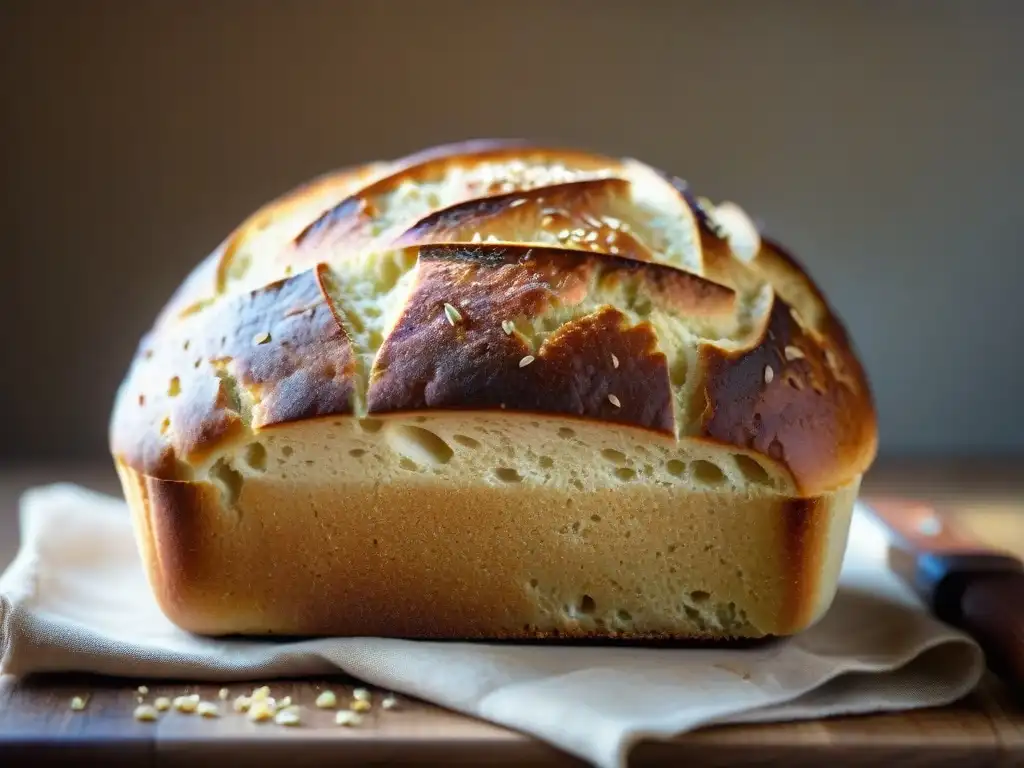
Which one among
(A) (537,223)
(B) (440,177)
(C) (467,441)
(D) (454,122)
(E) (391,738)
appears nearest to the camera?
(E) (391,738)

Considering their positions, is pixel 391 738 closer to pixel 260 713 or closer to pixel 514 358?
pixel 260 713

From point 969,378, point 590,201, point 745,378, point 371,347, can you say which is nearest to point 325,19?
point 590,201

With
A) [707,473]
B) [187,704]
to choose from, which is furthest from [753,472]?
[187,704]

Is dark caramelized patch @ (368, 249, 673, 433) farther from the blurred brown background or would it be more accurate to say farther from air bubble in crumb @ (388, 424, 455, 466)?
the blurred brown background

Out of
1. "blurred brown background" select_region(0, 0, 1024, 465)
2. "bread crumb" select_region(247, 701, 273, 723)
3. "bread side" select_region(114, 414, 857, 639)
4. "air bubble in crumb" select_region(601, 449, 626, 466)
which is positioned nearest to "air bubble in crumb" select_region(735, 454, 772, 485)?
"bread side" select_region(114, 414, 857, 639)

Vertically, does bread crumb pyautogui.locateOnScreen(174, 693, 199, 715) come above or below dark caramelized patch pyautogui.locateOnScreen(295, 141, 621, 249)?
below
